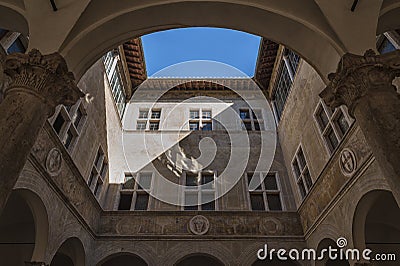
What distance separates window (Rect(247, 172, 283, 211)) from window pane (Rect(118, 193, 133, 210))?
15.4 feet

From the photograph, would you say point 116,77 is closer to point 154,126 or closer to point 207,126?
point 154,126

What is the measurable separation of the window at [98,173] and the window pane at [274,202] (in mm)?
6374

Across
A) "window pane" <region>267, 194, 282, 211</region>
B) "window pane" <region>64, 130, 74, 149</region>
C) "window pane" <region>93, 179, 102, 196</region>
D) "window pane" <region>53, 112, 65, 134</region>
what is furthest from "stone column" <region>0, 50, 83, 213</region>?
"window pane" <region>267, 194, 282, 211</region>

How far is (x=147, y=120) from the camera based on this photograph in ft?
47.4

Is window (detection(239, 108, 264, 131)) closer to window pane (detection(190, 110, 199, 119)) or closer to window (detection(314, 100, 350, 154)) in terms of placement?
window pane (detection(190, 110, 199, 119))

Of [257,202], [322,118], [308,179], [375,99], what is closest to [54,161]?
[375,99]

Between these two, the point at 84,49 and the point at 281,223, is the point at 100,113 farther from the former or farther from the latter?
the point at 281,223

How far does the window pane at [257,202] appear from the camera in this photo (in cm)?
1106

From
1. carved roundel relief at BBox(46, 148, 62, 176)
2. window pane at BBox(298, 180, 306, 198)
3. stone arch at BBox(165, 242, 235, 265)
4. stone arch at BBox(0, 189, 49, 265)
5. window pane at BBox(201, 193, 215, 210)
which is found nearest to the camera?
carved roundel relief at BBox(46, 148, 62, 176)

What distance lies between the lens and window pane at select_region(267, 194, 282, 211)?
11.1 metres

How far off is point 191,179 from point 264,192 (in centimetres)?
299

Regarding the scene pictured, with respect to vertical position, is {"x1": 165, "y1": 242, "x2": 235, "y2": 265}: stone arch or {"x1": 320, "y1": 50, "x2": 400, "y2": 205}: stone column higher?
{"x1": 165, "y1": 242, "x2": 235, "y2": 265}: stone arch

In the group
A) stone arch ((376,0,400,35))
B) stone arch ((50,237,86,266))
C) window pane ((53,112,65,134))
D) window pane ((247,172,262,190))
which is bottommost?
stone arch ((50,237,86,266))

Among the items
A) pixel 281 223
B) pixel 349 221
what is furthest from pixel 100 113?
pixel 349 221
